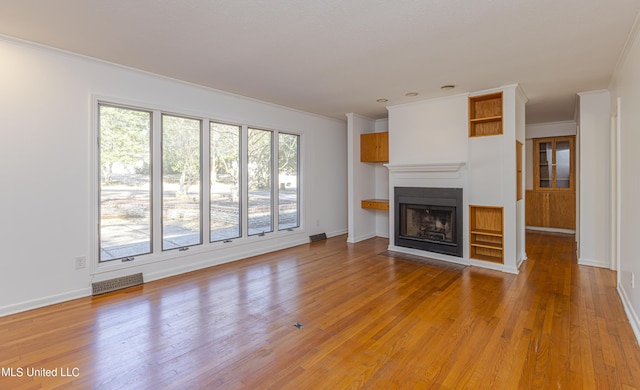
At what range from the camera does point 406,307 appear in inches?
120

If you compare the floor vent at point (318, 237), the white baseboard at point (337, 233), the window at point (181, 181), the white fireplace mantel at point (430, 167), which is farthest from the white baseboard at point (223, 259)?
the white fireplace mantel at point (430, 167)

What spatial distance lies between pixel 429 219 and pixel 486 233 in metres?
0.89

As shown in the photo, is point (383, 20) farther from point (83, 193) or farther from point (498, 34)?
point (83, 193)

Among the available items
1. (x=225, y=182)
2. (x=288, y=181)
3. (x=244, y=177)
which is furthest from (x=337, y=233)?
(x=225, y=182)

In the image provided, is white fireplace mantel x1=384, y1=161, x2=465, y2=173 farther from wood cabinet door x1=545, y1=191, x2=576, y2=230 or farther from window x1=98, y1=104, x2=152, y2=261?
wood cabinet door x1=545, y1=191, x2=576, y2=230

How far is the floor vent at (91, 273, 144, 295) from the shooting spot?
3.36 metres

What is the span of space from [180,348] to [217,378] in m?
0.52

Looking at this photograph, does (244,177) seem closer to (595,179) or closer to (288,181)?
(288,181)

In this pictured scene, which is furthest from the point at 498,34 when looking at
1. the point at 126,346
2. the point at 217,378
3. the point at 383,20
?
the point at 126,346

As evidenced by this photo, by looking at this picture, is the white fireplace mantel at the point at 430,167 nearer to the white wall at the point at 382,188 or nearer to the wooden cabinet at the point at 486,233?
the wooden cabinet at the point at 486,233

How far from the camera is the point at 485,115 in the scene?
457 centimetres

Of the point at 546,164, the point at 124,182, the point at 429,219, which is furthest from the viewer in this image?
the point at 546,164

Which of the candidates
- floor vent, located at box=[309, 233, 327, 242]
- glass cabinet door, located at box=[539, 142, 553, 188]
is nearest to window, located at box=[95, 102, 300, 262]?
floor vent, located at box=[309, 233, 327, 242]

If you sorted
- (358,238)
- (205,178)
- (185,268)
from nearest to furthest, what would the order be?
(185,268), (205,178), (358,238)
